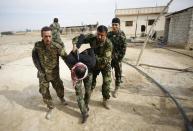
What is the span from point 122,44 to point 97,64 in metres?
1.26

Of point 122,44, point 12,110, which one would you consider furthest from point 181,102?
point 12,110

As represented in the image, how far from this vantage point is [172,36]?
57.2 ft

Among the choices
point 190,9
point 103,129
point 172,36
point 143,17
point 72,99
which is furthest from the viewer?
point 143,17

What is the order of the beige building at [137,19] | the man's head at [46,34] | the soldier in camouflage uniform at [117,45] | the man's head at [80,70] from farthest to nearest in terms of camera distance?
the beige building at [137,19]
the soldier in camouflage uniform at [117,45]
the man's head at [46,34]
the man's head at [80,70]

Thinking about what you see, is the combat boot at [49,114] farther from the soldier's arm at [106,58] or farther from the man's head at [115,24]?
the man's head at [115,24]

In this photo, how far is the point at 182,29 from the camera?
1526 centimetres

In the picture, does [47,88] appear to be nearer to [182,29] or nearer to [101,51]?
[101,51]

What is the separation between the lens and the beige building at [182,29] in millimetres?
14125

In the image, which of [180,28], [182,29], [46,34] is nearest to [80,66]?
[46,34]

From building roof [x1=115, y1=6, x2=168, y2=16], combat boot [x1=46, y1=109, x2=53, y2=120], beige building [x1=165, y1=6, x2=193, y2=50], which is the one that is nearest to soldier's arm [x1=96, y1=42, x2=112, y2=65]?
combat boot [x1=46, y1=109, x2=53, y2=120]

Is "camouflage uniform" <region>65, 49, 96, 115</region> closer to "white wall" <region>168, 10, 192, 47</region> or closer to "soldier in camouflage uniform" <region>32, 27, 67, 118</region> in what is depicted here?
"soldier in camouflage uniform" <region>32, 27, 67, 118</region>

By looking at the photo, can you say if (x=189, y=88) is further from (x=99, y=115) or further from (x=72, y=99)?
(x=72, y=99)

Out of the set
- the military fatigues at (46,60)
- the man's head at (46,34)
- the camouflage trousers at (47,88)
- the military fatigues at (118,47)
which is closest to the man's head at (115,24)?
the military fatigues at (118,47)

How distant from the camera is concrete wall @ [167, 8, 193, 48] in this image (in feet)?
46.8
